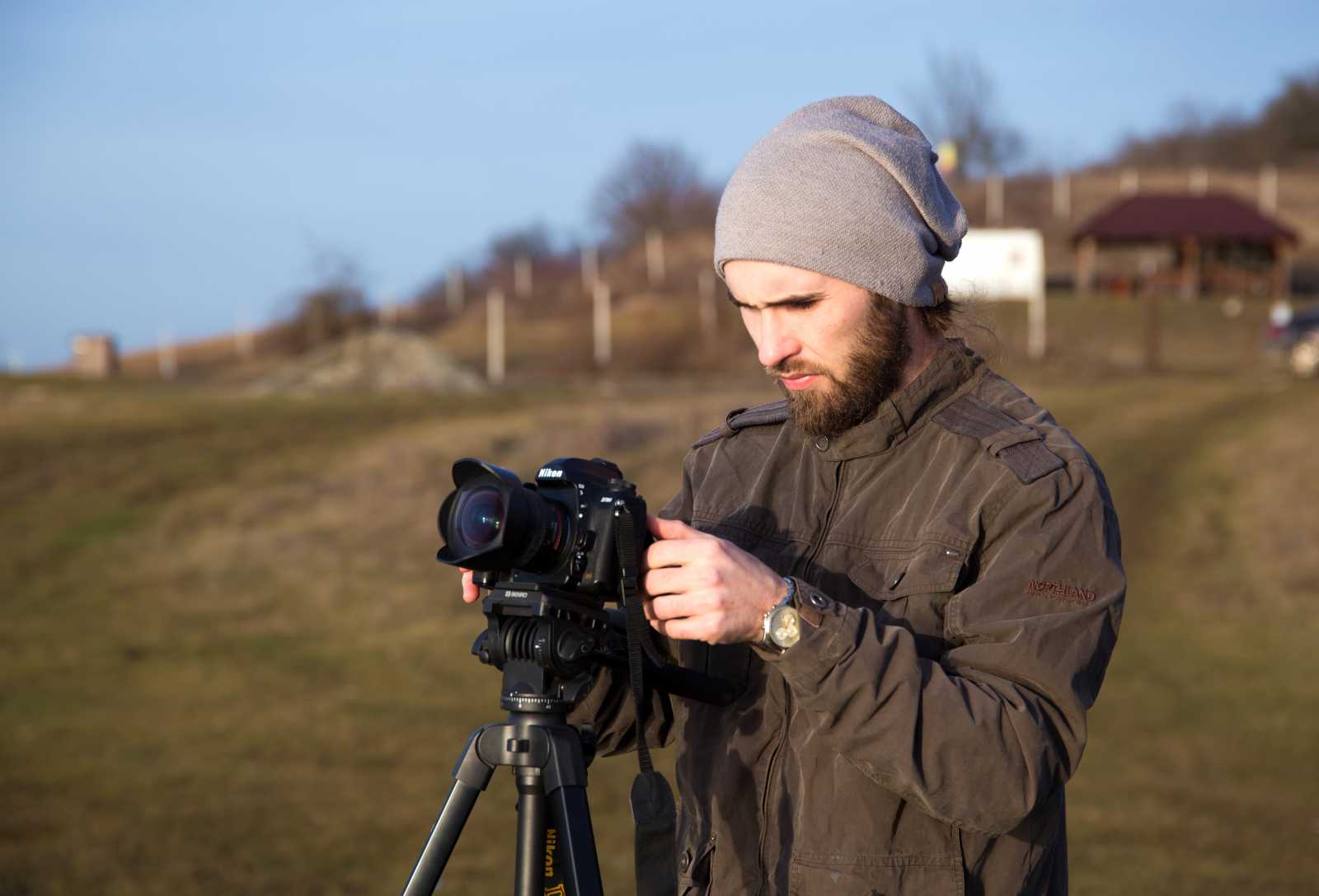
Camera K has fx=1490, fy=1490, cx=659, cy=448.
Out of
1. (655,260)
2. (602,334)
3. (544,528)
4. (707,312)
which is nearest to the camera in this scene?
(544,528)

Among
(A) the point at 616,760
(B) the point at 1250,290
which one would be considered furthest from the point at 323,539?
(B) the point at 1250,290

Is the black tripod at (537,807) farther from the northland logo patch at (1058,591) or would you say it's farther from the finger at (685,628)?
the northland logo patch at (1058,591)

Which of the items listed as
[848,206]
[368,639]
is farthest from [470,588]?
[368,639]

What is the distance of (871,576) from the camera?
2174 millimetres

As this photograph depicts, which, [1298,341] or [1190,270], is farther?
[1190,270]

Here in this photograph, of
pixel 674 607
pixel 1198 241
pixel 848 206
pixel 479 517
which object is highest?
pixel 848 206

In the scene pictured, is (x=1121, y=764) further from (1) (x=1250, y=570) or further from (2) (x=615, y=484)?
(2) (x=615, y=484)

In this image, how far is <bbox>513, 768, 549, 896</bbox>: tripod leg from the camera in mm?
2098

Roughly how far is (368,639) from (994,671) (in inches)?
371

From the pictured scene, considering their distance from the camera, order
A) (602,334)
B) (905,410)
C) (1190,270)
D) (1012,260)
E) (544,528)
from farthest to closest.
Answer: (1190,270) → (1012,260) → (602,334) → (905,410) → (544,528)

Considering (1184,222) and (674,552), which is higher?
(674,552)

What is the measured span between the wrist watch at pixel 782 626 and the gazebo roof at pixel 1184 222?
41526mm

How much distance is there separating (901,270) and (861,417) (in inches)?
8.8

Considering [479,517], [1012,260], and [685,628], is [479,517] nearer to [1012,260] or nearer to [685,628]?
[685,628]
